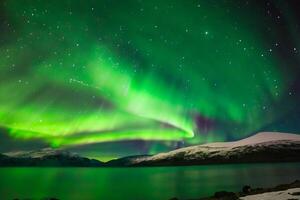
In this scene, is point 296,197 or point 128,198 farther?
point 128,198

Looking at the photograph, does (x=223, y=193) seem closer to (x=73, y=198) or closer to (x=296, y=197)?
(x=296, y=197)

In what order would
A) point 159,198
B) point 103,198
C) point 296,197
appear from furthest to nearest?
point 103,198 < point 159,198 < point 296,197

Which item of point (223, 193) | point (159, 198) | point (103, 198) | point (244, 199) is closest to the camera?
point (244, 199)

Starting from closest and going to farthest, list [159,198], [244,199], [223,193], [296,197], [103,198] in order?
[296,197] < [244,199] < [223,193] < [159,198] < [103,198]

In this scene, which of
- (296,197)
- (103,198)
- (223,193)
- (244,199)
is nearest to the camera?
(296,197)

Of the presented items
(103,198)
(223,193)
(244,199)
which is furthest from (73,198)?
(244,199)

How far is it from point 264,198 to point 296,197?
2475mm

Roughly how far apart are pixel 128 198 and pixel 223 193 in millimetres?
32138

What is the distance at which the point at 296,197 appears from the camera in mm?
25844

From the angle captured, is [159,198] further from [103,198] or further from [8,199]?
[8,199]

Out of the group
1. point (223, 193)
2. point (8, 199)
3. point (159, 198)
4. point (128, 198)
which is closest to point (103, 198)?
point (128, 198)

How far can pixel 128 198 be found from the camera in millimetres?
65812

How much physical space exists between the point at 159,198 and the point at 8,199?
33.5m

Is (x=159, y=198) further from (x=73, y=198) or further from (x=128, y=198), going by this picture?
(x=73, y=198)
